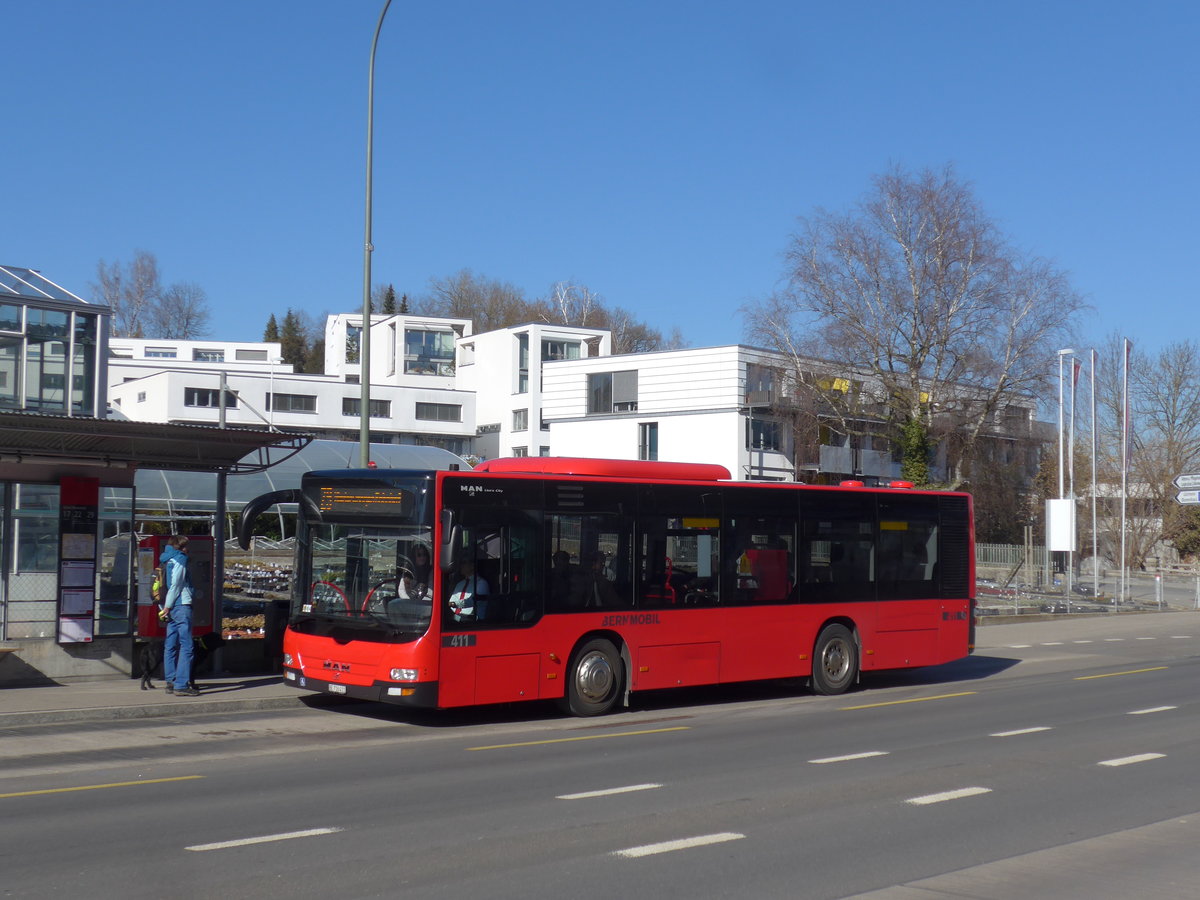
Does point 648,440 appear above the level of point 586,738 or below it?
above

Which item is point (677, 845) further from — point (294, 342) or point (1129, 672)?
point (294, 342)

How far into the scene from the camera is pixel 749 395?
64.1 m

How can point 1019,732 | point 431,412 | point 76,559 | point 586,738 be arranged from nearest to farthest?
point 586,738
point 1019,732
point 76,559
point 431,412

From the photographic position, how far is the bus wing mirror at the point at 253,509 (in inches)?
566

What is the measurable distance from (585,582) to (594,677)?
115cm

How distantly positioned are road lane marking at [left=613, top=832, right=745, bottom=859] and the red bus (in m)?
5.44

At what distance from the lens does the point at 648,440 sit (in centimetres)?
6819

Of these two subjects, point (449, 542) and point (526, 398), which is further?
A: point (526, 398)

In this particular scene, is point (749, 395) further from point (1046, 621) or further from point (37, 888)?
point (37, 888)

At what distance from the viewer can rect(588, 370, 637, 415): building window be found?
6962cm

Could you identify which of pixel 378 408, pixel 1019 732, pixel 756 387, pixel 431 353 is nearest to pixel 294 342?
pixel 431 353

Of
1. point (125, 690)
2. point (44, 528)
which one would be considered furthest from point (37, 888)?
point (44, 528)

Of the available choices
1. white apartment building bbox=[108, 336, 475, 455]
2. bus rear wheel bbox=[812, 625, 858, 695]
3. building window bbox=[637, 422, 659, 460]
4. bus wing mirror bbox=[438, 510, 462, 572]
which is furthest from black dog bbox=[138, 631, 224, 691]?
white apartment building bbox=[108, 336, 475, 455]

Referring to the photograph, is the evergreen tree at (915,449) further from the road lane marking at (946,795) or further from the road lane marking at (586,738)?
the road lane marking at (946,795)
